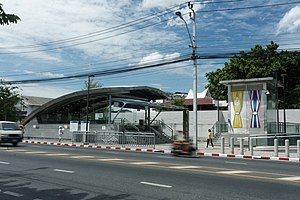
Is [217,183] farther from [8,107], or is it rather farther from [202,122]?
[8,107]

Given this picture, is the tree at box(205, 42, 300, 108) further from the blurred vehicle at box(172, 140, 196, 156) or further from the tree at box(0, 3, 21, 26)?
the tree at box(0, 3, 21, 26)

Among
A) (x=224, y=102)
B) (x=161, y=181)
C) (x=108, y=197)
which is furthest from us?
(x=224, y=102)

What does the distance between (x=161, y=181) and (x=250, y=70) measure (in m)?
36.1

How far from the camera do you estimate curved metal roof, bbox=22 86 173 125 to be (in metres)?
36.2

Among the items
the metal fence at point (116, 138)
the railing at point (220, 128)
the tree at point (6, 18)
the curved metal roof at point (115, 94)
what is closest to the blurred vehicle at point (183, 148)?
the metal fence at point (116, 138)

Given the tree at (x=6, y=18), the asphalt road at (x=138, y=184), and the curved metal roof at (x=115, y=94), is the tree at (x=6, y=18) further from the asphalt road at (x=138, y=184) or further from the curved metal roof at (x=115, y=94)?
the curved metal roof at (x=115, y=94)

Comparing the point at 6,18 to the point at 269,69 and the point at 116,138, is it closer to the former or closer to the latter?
the point at 116,138

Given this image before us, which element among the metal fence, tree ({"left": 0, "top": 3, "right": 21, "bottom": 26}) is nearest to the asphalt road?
tree ({"left": 0, "top": 3, "right": 21, "bottom": 26})

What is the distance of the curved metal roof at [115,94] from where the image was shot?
36.2 metres

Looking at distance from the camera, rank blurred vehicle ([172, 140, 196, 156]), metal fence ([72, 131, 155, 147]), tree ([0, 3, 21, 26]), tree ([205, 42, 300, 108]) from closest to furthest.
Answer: tree ([0, 3, 21, 26]) → blurred vehicle ([172, 140, 196, 156]) → metal fence ([72, 131, 155, 147]) → tree ([205, 42, 300, 108])

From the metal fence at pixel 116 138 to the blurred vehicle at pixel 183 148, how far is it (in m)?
7.19

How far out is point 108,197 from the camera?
25.0ft

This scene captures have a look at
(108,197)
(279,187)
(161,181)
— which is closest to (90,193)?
(108,197)

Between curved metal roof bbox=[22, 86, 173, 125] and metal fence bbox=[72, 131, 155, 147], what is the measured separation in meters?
6.34
